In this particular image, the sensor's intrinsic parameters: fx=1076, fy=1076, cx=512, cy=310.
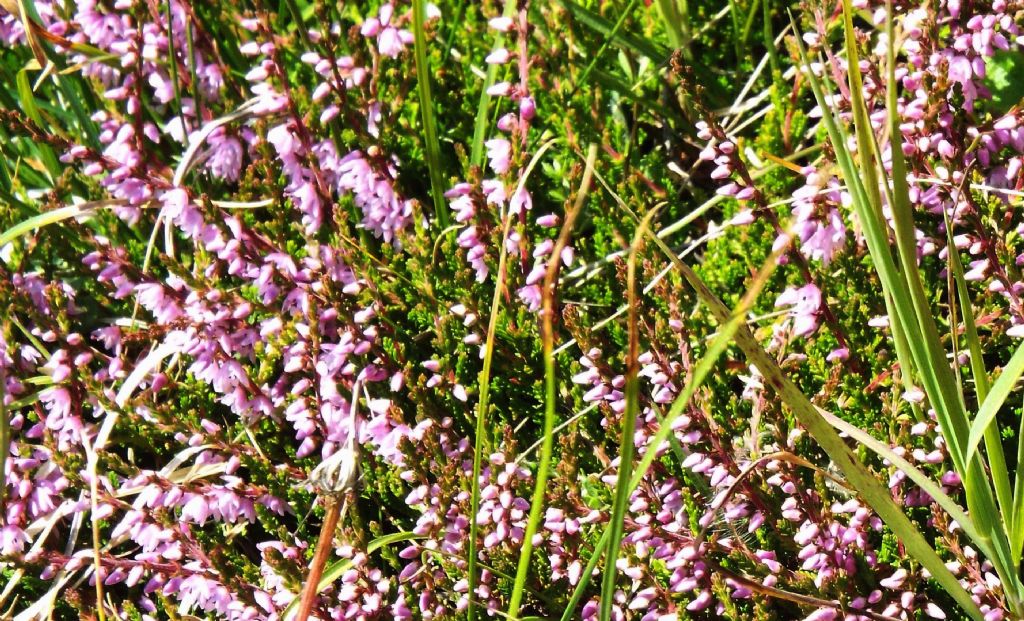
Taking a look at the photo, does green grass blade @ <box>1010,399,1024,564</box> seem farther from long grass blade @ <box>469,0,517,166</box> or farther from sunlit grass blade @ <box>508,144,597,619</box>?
long grass blade @ <box>469,0,517,166</box>

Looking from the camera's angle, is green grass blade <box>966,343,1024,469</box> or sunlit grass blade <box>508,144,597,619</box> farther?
green grass blade <box>966,343,1024,469</box>

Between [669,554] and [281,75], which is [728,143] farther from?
[281,75]

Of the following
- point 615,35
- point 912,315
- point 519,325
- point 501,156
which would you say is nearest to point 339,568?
point 519,325

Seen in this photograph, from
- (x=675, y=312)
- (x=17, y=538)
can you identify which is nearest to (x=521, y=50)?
(x=675, y=312)

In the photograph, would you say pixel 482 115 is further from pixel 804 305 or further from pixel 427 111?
pixel 804 305

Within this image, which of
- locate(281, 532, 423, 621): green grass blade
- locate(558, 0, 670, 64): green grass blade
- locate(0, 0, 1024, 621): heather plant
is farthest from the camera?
locate(558, 0, 670, 64): green grass blade

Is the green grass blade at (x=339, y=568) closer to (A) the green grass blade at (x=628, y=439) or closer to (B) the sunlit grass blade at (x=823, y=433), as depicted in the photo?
(A) the green grass blade at (x=628, y=439)

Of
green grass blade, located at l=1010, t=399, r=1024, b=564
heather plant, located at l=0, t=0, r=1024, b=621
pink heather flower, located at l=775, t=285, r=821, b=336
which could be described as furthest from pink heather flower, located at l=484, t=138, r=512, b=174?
green grass blade, located at l=1010, t=399, r=1024, b=564
